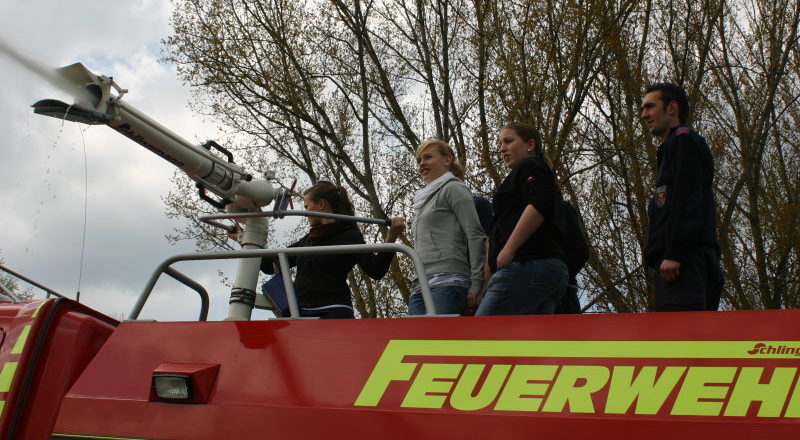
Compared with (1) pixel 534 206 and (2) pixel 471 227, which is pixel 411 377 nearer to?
(1) pixel 534 206

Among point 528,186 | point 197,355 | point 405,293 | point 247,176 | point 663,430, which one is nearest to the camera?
point 663,430

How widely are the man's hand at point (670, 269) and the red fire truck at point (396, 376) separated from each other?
39.4 inches

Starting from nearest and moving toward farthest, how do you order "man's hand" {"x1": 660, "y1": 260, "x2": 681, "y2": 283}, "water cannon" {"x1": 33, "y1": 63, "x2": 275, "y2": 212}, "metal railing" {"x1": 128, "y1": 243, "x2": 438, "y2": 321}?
"metal railing" {"x1": 128, "y1": 243, "x2": 438, "y2": 321}
"man's hand" {"x1": 660, "y1": 260, "x2": 681, "y2": 283}
"water cannon" {"x1": 33, "y1": 63, "x2": 275, "y2": 212}

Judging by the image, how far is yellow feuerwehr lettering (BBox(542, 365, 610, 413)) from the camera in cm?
226

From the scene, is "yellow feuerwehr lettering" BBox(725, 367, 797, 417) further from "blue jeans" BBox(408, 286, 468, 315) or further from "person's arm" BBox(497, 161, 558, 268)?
"blue jeans" BBox(408, 286, 468, 315)

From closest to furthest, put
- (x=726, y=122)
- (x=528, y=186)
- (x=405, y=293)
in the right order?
(x=528, y=186), (x=405, y=293), (x=726, y=122)

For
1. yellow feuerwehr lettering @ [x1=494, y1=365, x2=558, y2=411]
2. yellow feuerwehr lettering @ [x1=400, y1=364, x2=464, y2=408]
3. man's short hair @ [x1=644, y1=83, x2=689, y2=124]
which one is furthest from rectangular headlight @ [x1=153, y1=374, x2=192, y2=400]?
man's short hair @ [x1=644, y1=83, x2=689, y2=124]

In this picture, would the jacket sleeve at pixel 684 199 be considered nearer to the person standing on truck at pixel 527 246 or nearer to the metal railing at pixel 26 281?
the person standing on truck at pixel 527 246

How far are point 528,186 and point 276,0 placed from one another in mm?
13566

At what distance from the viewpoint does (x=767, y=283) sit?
15086 mm

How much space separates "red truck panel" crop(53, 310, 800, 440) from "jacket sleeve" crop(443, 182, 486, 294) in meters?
1.35

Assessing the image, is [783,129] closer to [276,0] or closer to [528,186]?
[276,0]

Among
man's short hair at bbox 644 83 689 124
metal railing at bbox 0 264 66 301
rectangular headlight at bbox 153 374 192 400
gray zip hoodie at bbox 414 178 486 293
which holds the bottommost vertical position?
rectangular headlight at bbox 153 374 192 400

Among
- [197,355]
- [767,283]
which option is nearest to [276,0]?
[767,283]
